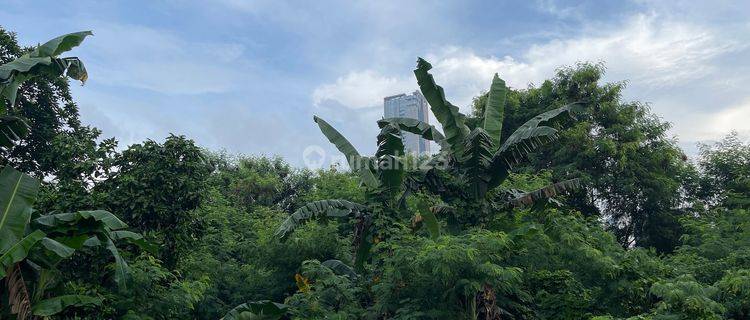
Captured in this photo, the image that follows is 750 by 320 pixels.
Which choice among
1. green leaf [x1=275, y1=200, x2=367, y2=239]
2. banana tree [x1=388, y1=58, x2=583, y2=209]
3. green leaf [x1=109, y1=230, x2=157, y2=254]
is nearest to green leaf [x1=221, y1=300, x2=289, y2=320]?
green leaf [x1=275, y1=200, x2=367, y2=239]

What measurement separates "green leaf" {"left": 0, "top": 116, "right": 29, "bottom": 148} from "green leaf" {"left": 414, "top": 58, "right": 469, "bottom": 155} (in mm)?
6253

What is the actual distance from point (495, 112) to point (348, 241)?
480 centimetres

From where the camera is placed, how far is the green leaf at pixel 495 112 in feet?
36.6

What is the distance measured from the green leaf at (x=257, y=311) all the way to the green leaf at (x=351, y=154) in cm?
288

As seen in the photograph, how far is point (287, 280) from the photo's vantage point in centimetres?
1377

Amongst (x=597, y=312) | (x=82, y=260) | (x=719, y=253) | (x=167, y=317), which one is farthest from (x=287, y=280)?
(x=719, y=253)

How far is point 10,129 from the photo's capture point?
8.02m

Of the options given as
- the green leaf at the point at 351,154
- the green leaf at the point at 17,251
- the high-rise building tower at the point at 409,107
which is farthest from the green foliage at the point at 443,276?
the high-rise building tower at the point at 409,107

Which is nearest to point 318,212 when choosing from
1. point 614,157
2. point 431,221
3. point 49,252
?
point 431,221

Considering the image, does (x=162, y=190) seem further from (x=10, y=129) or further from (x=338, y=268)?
(x=338, y=268)

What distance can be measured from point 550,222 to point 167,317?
696cm

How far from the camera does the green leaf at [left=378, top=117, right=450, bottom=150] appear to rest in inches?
445

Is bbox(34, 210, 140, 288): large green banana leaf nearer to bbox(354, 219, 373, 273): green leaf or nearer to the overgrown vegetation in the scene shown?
the overgrown vegetation

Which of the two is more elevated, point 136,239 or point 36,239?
point 136,239
